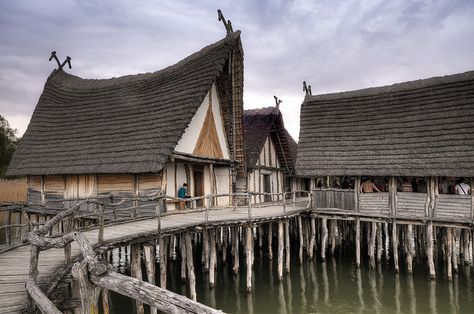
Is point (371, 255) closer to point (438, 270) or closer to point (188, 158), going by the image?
point (438, 270)

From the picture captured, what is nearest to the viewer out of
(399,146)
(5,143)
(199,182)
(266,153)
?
(399,146)

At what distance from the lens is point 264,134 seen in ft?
71.3

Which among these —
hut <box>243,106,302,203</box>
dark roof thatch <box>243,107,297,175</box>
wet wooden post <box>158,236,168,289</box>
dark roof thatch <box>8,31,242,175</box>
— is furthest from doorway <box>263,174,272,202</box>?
wet wooden post <box>158,236,168,289</box>

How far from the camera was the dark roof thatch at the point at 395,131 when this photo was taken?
14812 millimetres

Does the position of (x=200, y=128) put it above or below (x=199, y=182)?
above

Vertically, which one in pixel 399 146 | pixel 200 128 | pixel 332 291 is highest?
pixel 200 128

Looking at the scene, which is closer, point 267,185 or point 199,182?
point 199,182

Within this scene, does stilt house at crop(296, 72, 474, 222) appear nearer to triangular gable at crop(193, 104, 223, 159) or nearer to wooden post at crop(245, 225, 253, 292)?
triangular gable at crop(193, 104, 223, 159)

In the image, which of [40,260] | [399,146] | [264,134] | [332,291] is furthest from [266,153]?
[40,260]

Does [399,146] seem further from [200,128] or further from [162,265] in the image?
[162,265]

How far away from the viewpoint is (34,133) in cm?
1919

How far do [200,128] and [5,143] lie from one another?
133 ft

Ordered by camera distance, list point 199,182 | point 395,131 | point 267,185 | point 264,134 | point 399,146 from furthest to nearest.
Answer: point 267,185, point 264,134, point 199,182, point 395,131, point 399,146

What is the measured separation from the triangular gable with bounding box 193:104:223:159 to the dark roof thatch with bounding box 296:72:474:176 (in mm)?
3938
